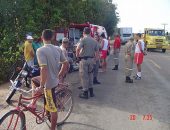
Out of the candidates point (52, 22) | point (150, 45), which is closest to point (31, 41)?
point (52, 22)

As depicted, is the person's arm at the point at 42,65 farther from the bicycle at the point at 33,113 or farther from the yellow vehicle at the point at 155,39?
the yellow vehicle at the point at 155,39

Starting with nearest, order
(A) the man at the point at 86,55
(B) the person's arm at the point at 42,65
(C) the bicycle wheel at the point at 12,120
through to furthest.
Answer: (C) the bicycle wheel at the point at 12,120, (B) the person's arm at the point at 42,65, (A) the man at the point at 86,55

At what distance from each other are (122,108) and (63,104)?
2.21m

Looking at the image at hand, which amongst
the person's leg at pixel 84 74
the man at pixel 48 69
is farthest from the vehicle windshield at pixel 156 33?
the man at pixel 48 69

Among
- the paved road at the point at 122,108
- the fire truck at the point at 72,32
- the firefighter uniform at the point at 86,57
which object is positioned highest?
the fire truck at the point at 72,32

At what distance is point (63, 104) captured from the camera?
7.57m

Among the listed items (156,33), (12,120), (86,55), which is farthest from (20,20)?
(156,33)

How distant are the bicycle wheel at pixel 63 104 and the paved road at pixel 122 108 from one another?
0.50 ft

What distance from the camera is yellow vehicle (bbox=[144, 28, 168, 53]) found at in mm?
36450

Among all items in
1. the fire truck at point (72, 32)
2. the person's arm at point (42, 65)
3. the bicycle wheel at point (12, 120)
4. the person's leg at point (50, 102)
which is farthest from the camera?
the fire truck at point (72, 32)

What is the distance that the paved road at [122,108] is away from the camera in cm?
762

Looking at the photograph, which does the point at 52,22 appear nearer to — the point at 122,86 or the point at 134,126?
the point at 122,86

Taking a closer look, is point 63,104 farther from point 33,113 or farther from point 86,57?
point 86,57

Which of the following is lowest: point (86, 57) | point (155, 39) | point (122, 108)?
point (122, 108)
